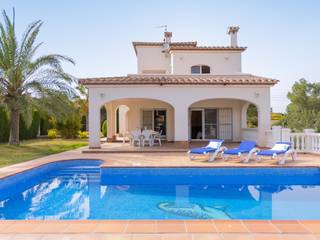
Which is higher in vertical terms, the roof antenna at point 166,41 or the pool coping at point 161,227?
the roof antenna at point 166,41

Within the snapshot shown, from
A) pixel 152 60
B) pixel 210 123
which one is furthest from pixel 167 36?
pixel 210 123

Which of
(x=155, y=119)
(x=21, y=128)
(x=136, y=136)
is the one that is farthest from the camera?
(x=21, y=128)

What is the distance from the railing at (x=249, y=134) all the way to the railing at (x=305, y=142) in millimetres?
3538

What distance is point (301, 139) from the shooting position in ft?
59.3

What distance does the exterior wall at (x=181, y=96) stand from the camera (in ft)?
66.0

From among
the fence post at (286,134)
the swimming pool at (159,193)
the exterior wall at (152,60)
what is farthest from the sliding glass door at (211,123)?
the swimming pool at (159,193)

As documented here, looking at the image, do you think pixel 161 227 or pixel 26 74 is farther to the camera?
pixel 26 74

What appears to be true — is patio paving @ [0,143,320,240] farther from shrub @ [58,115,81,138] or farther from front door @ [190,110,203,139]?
shrub @ [58,115,81,138]

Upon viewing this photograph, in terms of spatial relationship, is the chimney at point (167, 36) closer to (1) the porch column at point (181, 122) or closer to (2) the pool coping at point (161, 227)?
Result: (1) the porch column at point (181, 122)

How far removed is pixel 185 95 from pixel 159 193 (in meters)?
9.97

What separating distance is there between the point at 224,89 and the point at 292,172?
8284 mm

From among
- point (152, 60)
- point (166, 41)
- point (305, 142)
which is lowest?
point (305, 142)

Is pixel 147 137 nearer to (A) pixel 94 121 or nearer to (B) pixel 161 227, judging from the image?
(A) pixel 94 121

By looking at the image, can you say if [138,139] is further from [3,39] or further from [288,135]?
[3,39]
